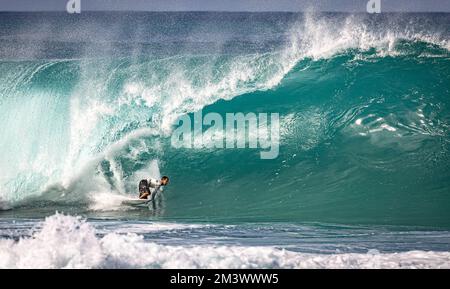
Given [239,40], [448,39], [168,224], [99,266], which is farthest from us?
[239,40]

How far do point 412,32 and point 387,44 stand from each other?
1.32 feet

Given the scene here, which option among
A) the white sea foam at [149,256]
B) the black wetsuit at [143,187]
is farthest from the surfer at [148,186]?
the white sea foam at [149,256]

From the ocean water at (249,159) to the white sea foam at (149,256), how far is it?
15mm

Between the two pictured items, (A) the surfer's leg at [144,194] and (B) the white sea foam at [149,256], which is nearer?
(B) the white sea foam at [149,256]

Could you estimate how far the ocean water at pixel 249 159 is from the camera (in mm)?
4996

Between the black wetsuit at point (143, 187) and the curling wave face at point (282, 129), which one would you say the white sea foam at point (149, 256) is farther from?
the black wetsuit at point (143, 187)

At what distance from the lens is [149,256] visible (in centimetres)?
472

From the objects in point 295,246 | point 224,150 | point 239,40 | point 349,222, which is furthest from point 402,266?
point 239,40

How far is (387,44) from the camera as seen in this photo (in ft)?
28.2

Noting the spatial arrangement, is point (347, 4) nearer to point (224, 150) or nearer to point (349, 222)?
point (224, 150)

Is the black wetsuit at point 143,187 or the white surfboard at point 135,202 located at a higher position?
→ the black wetsuit at point 143,187

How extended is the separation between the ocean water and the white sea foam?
0.05 feet

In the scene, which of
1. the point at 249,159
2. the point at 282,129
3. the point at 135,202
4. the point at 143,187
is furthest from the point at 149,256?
the point at 282,129

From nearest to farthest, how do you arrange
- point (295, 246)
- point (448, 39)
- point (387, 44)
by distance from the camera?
point (295, 246) < point (387, 44) < point (448, 39)
